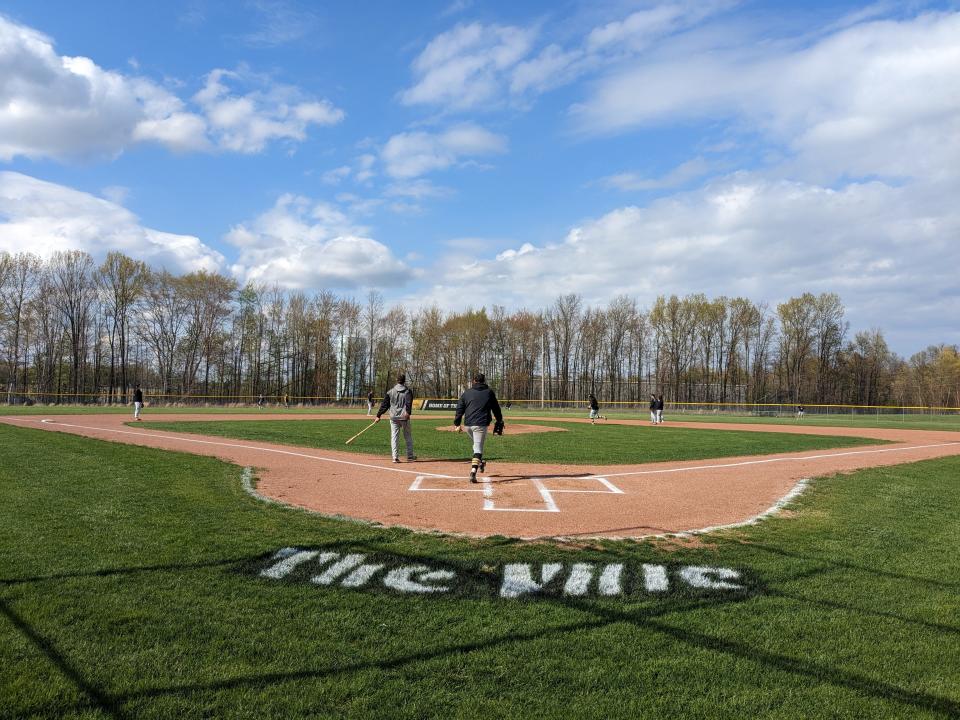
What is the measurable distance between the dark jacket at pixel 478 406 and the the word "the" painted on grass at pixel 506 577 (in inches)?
210

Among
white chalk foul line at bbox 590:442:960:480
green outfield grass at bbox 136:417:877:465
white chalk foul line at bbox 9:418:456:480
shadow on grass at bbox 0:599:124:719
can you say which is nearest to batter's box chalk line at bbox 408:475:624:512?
white chalk foul line at bbox 9:418:456:480

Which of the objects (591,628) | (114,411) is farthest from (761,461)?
(114,411)

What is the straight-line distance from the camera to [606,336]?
83875 mm

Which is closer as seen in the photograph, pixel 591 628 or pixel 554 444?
pixel 591 628

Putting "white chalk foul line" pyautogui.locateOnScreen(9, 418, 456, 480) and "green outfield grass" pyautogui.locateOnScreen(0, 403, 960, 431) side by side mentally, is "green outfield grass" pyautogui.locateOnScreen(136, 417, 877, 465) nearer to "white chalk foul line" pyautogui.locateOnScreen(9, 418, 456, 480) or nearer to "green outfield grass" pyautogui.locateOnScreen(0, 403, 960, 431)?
"white chalk foul line" pyautogui.locateOnScreen(9, 418, 456, 480)

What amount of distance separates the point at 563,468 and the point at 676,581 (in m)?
7.90

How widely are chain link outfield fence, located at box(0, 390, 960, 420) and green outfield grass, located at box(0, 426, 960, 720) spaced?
144 feet

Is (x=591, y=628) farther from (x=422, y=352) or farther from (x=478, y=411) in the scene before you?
(x=422, y=352)

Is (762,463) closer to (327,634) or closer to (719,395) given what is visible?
(327,634)

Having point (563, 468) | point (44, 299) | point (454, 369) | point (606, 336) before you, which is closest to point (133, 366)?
point (44, 299)

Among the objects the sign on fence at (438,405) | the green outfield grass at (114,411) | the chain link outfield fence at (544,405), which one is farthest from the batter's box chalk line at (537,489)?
the chain link outfield fence at (544,405)

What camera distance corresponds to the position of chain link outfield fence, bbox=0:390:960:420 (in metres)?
52.8

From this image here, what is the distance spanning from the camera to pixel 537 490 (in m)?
10.1

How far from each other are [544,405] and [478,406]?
186ft
